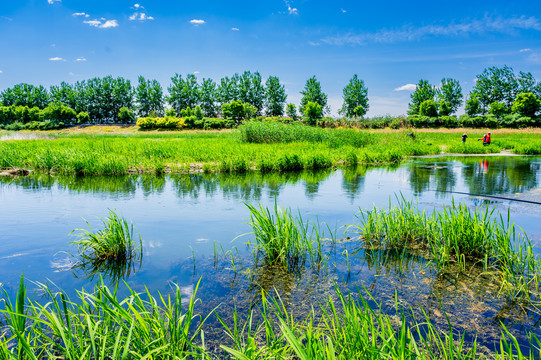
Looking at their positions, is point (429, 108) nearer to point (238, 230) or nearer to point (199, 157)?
point (199, 157)

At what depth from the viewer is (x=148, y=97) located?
7700 centimetres

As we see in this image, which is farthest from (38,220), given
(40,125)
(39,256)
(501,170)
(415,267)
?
(40,125)

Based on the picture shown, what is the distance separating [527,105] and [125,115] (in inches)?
2748

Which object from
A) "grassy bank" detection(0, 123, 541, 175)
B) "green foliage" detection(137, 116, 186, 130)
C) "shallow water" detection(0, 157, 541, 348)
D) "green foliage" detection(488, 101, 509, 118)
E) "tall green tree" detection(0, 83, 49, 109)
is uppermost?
"tall green tree" detection(0, 83, 49, 109)

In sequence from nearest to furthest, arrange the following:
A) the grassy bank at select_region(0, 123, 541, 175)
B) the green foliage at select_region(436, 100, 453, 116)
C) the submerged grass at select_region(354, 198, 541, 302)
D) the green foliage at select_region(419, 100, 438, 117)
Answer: the submerged grass at select_region(354, 198, 541, 302)
the grassy bank at select_region(0, 123, 541, 175)
the green foliage at select_region(419, 100, 438, 117)
the green foliage at select_region(436, 100, 453, 116)

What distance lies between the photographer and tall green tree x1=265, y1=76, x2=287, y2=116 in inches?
2968

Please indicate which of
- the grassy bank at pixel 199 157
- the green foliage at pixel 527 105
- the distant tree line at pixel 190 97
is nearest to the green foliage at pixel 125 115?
the distant tree line at pixel 190 97

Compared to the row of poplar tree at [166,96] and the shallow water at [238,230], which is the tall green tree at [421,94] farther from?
the shallow water at [238,230]

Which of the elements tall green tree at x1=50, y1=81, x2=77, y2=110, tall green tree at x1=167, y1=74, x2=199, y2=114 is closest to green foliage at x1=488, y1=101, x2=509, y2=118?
tall green tree at x1=167, y1=74, x2=199, y2=114

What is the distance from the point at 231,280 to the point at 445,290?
2591 mm

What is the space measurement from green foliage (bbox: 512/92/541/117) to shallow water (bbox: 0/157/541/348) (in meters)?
49.2

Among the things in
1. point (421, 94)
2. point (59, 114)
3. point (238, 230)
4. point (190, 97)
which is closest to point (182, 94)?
point (190, 97)

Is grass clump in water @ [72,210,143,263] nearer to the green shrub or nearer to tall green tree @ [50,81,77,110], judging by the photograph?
the green shrub

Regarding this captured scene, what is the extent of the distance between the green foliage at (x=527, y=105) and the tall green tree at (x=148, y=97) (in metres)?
66.4
